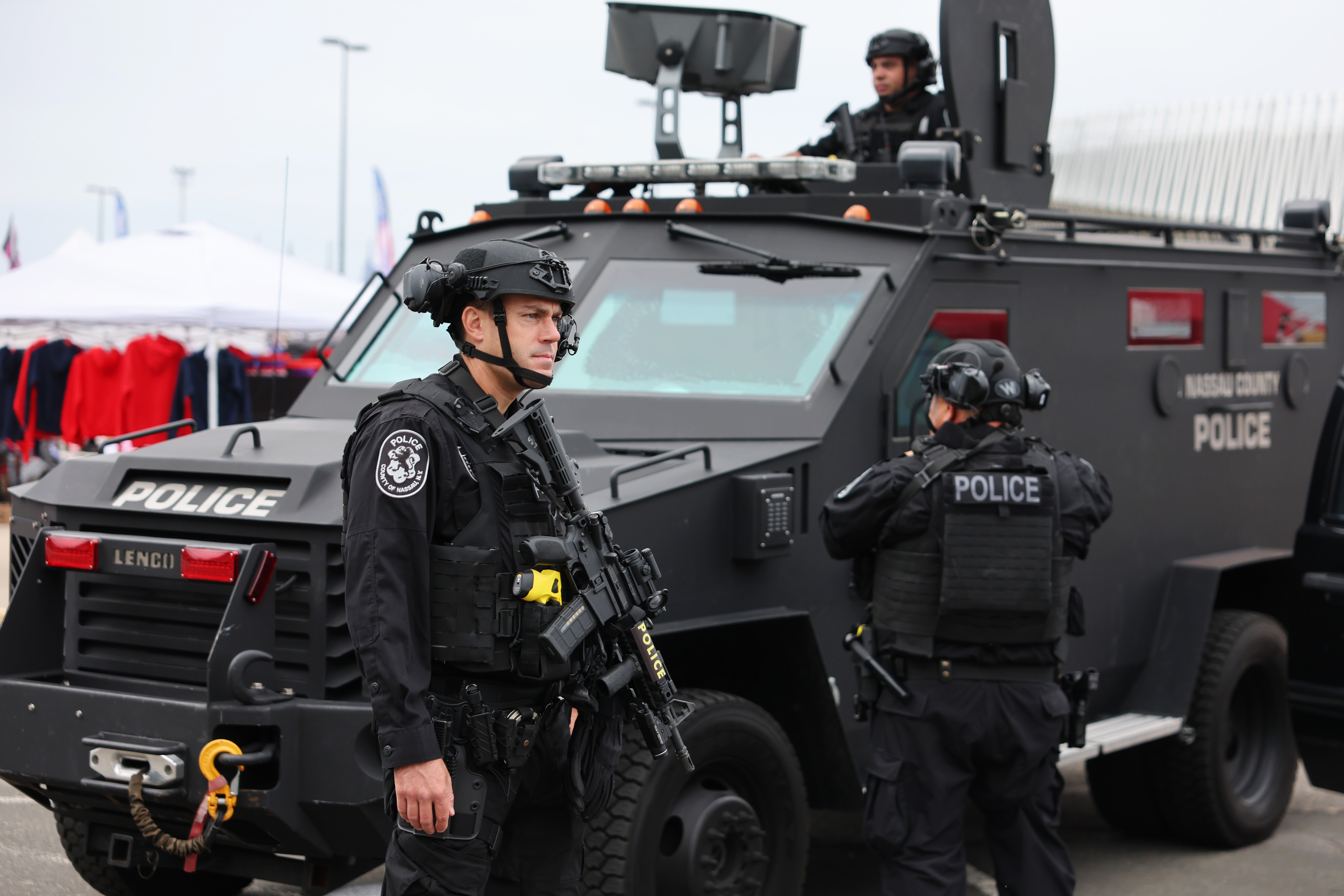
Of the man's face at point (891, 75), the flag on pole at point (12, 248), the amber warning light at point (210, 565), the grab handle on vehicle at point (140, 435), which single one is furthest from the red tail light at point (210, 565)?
the flag on pole at point (12, 248)

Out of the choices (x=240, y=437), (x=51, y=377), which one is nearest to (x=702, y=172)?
(x=240, y=437)

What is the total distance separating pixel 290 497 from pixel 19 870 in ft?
8.47

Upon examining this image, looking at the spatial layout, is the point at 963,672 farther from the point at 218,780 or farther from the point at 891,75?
the point at 891,75

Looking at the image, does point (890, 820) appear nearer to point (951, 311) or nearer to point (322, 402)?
point (951, 311)

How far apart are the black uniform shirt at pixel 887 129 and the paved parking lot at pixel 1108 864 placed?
2.95 meters

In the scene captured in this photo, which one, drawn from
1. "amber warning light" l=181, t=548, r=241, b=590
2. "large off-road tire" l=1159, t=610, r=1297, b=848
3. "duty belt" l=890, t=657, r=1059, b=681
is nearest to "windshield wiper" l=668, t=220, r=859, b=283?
"duty belt" l=890, t=657, r=1059, b=681

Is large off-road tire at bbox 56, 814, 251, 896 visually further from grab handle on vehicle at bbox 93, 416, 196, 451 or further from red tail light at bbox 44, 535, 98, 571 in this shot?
grab handle on vehicle at bbox 93, 416, 196, 451

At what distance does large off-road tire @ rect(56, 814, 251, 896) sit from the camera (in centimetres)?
451

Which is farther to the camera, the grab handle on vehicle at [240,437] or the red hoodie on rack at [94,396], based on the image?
the red hoodie on rack at [94,396]

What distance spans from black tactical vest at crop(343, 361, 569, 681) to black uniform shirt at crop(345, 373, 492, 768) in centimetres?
2

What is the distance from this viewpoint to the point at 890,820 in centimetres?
409

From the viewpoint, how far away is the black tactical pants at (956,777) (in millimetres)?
4062

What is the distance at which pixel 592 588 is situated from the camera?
3.10 meters

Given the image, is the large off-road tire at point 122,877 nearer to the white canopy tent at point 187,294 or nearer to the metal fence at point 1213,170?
the white canopy tent at point 187,294
